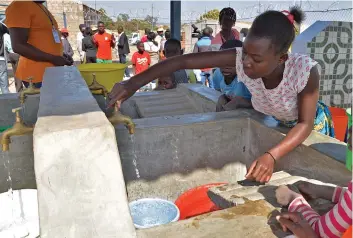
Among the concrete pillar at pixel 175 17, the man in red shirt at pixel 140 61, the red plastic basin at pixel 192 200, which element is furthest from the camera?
the man in red shirt at pixel 140 61

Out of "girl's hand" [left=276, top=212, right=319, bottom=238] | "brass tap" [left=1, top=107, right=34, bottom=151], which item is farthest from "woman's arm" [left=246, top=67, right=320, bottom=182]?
"brass tap" [left=1, top=107, right=34, bottom=151]

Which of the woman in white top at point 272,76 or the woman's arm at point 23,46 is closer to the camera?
the woman in white top at point 272,76

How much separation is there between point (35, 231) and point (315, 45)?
3.79 m

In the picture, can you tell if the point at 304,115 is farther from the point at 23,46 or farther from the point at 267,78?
the point at 23,46

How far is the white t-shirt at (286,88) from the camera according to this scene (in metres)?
1.84

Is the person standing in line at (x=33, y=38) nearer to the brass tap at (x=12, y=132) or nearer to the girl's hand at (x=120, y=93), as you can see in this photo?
the girl's hand at (x=120, y=93)

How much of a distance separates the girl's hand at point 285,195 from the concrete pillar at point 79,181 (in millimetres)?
711

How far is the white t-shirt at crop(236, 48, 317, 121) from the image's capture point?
1838mm

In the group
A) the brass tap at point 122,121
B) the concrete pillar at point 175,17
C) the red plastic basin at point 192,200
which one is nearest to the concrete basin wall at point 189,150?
the red plastic basin at point 192,200

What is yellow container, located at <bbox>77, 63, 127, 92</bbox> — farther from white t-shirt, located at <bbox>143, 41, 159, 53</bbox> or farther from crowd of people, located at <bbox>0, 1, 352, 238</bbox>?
white t-shirt, located at <bbox>143, 41, 159, 53</bbox>

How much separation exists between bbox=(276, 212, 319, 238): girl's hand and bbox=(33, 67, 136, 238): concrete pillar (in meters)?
0.60

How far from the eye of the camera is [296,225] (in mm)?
1284

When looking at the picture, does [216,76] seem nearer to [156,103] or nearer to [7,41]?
[156,103]

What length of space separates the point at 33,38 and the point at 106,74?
0.94 meters
